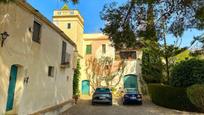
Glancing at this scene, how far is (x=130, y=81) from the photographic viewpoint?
112 ft

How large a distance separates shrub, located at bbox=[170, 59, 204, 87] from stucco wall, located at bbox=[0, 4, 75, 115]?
8768 mm

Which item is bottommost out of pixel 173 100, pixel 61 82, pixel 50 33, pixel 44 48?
pixel 173 100

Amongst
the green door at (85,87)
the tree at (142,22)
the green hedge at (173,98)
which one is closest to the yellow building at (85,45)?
the green door at (85,87)

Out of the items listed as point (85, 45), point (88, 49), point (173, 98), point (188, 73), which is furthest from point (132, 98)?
point (85, 45)

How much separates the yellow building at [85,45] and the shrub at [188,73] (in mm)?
14202

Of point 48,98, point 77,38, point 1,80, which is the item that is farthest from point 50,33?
point 77,38

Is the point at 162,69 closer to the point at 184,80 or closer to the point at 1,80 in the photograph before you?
the point at 184,80

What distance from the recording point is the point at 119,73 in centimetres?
3434

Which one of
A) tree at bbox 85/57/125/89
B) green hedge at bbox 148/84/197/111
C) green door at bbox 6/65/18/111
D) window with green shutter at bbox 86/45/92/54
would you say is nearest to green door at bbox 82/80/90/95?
tree at bbox 85/57/125/89

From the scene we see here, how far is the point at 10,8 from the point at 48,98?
23.5ft

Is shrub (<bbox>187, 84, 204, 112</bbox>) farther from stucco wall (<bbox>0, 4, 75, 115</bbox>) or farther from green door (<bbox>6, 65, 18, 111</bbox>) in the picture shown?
green door (<bbox>6, 65, 18, 111</bbox>)

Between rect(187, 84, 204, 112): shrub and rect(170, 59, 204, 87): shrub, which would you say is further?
rect(170, 59, 204, 87): shrub

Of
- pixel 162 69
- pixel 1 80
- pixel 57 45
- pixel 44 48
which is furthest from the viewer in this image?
pixel 162 69

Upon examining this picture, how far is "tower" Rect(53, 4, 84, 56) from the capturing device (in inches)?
1395
